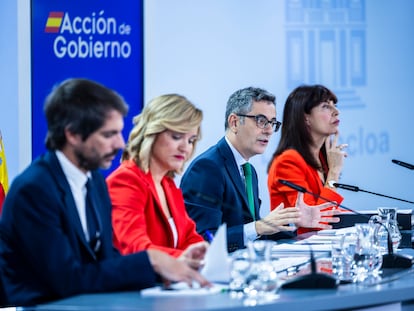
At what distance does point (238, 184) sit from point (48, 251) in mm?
1944

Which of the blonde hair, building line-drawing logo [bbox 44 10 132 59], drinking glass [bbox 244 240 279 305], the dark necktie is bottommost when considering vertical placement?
drinking glass [bbox 244 240 279 305]

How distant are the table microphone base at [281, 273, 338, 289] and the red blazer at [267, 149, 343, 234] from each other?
7.33 feet

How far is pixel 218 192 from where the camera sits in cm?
429

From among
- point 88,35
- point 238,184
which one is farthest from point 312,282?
point 88,35

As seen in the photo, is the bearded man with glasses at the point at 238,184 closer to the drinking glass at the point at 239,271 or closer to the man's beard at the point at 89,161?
the drinking glass at the point at 239,271

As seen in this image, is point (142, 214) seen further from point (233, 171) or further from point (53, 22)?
point (53, 22)

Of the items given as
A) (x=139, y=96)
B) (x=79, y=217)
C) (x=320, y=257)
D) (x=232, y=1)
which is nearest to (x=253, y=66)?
(x=232, y=1)

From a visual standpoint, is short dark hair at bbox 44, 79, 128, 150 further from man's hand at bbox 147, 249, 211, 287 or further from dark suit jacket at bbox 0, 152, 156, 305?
man's hand at bbox 147, 249, 211, 287

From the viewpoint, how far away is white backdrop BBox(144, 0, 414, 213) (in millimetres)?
6250

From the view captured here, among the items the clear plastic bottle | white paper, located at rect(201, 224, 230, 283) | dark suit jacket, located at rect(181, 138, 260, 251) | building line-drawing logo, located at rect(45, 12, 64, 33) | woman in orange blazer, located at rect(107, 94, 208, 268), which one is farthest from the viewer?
building line-drawing logo, located at rect(45, 12, 64, 33)

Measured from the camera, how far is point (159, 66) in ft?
20.1

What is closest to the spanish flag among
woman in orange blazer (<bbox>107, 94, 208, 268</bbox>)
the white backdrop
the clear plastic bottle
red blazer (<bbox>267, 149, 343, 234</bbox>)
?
the white backdrop

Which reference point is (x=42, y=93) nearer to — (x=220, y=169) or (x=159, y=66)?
(x=159, y=66)

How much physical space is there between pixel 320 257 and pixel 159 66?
9.33 ft
